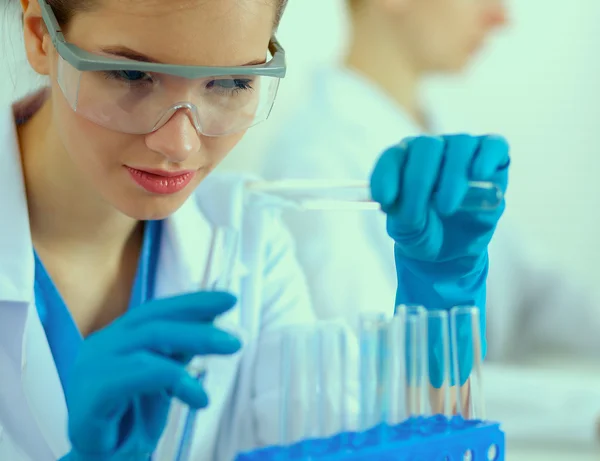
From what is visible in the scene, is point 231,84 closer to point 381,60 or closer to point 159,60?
point 159,60

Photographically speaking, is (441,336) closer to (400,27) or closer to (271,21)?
(271,21)

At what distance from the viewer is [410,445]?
35.6 inches

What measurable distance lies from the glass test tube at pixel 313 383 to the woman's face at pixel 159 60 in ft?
0.85

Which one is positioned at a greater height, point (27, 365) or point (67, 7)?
point (67, 7)

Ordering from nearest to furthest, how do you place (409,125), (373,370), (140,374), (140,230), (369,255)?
1. (140,374)
2. (373,370)
3. (140,230)
4. (369,255)
5. (409,125)

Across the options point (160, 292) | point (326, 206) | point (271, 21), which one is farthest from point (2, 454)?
point (271, 21)

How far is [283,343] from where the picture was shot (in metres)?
1.00

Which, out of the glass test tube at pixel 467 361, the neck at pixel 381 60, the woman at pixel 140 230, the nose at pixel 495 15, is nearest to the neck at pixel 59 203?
the woman at pixel 140 230

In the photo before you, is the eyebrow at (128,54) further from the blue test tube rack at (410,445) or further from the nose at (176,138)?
the blue test tube rack at (410,445)

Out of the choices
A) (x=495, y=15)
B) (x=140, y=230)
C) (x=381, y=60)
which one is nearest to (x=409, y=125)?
(x=381, y=60)

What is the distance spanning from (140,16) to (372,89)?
5.13ft

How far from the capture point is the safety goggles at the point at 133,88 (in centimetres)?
101

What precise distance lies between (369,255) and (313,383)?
1051mm

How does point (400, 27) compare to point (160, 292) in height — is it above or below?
above
